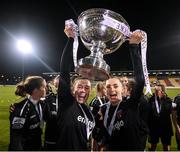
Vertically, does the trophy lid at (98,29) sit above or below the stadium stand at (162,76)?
below

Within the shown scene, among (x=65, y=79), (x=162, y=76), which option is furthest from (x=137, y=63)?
(x=162, y=76)

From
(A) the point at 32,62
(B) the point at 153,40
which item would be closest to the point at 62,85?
(B) the point at 153,40

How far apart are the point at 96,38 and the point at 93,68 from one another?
45 centimetres

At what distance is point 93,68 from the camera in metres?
3.05

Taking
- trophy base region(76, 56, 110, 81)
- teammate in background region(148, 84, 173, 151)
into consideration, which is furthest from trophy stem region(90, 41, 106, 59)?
teammate in background region(148, 84, 173, 151)

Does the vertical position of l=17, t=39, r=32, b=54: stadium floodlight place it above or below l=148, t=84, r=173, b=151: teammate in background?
above

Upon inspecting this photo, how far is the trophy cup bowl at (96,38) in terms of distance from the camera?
9.99 feet

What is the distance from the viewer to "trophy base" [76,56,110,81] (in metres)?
3.01

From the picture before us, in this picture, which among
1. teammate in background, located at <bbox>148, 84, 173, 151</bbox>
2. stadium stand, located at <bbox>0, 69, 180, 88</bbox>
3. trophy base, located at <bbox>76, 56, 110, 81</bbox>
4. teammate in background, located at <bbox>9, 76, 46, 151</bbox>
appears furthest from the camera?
stadium stand, located at <bbox>0, 69, 180, 88</bbox>

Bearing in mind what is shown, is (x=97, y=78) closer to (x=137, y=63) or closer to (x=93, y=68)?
(x=93, y=68)

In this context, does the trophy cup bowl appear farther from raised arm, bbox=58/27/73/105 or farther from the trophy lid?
raised arm, bbox=58/27/73/105

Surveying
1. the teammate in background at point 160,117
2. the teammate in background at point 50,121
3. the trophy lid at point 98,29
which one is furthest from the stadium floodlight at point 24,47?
the trophy lid at point 98,29

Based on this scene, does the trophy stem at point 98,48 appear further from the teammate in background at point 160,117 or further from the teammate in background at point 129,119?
the teammate in background at point 160,117

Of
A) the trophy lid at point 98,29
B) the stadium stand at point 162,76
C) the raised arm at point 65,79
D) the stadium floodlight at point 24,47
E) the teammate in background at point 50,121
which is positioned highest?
the stadium floodlight at point 24,47
